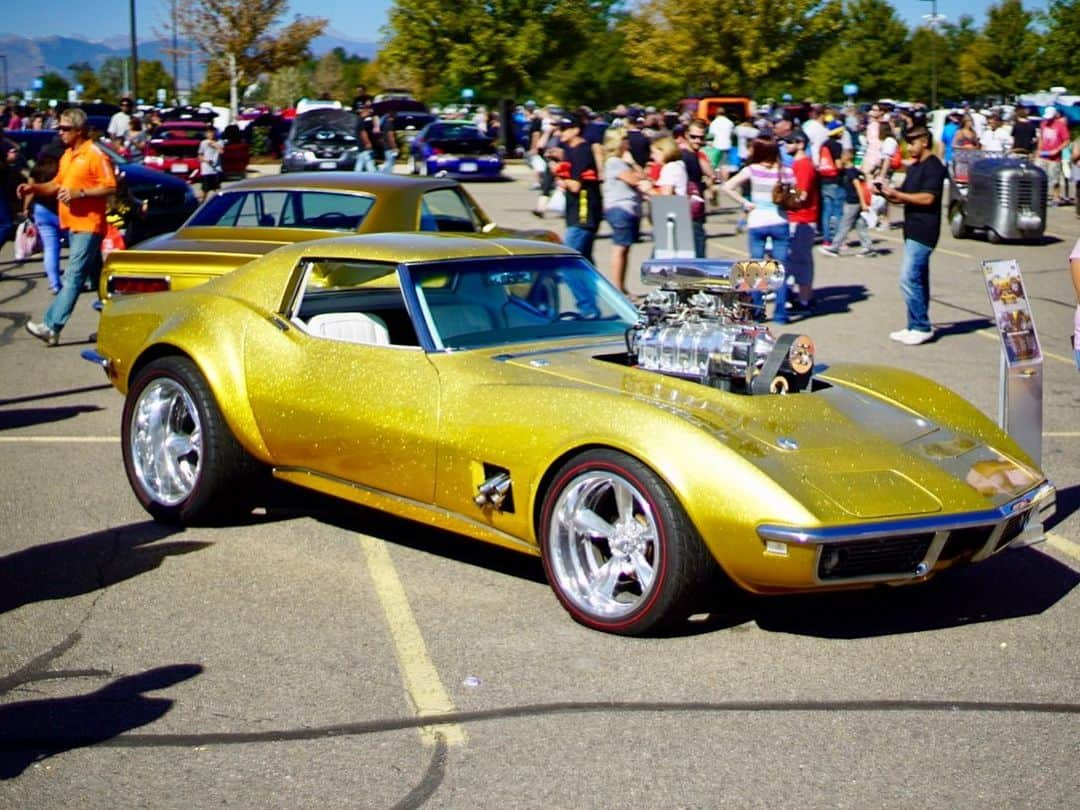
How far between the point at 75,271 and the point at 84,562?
6054mm

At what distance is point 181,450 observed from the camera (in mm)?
6930

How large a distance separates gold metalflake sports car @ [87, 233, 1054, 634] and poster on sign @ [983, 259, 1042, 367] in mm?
955

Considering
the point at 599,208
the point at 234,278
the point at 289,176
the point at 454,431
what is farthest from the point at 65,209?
the point at 454,431

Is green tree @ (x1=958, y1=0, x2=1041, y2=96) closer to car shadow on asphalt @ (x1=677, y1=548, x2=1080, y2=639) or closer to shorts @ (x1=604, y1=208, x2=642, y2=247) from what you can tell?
shorts @ (x1=604, y1=208, x2=642, y2=247)

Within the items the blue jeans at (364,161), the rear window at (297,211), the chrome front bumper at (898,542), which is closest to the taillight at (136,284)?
the rear window at (297,211)

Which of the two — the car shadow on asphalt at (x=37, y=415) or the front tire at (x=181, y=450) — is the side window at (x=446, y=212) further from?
the front tire at (x=181, y=450)

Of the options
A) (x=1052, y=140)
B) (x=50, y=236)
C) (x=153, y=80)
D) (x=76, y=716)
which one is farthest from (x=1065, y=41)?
(x=153, y=80)

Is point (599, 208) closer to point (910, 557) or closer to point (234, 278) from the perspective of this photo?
point (234, 278)

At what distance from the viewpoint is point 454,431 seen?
18.9 ft

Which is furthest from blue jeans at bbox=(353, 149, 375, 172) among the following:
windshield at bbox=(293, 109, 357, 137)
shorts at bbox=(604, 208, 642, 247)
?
shorts at bbox=(604, 208, 642, 247)

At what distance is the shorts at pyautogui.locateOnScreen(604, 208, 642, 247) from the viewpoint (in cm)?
1357

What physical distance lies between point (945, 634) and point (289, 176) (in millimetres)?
7019

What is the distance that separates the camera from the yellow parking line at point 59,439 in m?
8.71

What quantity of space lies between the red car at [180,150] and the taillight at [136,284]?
68.2 feet
